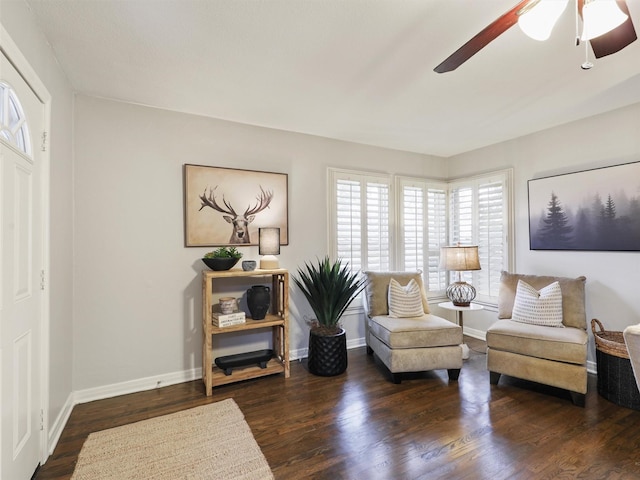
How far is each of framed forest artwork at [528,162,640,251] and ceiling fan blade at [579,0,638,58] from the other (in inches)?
75.7

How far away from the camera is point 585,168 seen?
3.23 metres

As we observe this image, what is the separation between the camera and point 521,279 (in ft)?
11.1

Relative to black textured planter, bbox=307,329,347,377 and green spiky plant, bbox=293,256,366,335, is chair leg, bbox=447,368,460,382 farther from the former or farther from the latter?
green spiky plant, bbox=293,256,366,335

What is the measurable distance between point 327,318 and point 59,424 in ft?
7.21

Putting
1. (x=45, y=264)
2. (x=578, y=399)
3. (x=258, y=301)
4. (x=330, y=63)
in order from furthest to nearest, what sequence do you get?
(x=258, y=301) < (x=578, y=399) < (x=330, y=63) < (x=45, y=264)

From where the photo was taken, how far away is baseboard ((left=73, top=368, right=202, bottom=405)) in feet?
8.73

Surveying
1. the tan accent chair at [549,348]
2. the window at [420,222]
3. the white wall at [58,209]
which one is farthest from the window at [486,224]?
the white wall at [58,209]

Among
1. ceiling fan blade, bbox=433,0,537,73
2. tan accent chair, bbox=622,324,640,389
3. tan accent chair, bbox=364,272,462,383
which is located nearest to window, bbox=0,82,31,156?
ceiling fan blade, bbox=433,0,537,73

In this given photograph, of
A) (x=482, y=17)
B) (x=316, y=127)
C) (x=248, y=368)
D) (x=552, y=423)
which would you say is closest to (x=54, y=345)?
(x=248, y=368)

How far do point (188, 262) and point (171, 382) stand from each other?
111 centimetres

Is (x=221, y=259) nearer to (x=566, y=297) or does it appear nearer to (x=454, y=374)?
(x=454, y=374)

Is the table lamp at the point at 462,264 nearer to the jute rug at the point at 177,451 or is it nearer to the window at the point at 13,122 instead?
the jute rug at the point at 177,451

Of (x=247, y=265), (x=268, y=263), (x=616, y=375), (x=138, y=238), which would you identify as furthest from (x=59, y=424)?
(x=616, y=375)

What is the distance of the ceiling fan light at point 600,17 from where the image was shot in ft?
4.17
